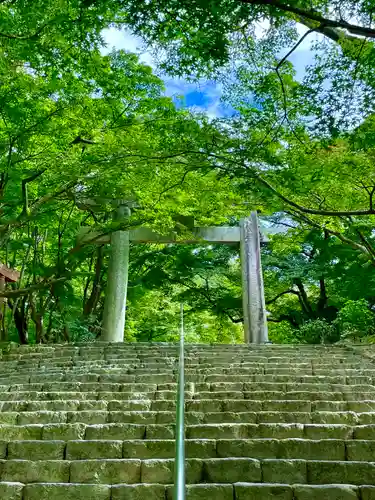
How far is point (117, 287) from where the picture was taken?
12.5 metres

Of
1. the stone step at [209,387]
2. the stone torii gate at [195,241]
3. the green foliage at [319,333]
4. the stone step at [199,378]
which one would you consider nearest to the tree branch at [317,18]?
the stone step at [209,387]

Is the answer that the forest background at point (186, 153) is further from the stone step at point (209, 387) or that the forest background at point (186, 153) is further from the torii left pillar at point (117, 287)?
the stone step at point (209, 387)

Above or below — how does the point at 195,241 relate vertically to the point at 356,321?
above

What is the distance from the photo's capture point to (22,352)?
8938 mm

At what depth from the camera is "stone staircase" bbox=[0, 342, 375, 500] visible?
9.84ft

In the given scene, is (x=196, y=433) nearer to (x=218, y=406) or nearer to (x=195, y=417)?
(x=195, y=417)

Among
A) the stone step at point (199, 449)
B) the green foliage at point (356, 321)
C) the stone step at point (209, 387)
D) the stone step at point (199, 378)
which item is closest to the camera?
the stone step at point (199, 449)

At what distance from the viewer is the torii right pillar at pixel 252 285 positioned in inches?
495

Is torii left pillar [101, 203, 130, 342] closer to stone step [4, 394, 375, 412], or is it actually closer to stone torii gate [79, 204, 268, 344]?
stone torii gate [79, 204, 268, 344]

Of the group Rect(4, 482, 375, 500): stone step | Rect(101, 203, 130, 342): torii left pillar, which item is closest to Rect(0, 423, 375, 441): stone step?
Rect(4, 482, 375, 500): stone step

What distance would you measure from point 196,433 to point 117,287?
886 cm

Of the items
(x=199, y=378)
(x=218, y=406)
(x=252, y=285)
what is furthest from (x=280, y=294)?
(x=218, y=406)

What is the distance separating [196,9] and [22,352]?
23.8 ft

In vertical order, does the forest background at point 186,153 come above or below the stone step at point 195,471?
above
